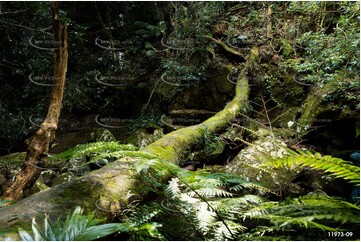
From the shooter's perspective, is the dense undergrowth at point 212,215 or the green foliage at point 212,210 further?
the green foliage at point 212,210

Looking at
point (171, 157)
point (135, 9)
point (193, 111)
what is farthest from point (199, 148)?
point (135, 9)

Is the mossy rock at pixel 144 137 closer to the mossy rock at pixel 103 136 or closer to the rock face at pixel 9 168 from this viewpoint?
the mossy rock at pixel 103 136

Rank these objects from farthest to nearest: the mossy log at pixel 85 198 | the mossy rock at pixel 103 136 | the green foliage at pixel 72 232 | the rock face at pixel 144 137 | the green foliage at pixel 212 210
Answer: the rock face at pixel 144 137, the mossy rock at pixel 103 136, the mossy log at pixel 85 198, the green foliage at pixel 212 210, the green foliage at pixel 72 232

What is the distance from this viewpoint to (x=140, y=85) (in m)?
8.74

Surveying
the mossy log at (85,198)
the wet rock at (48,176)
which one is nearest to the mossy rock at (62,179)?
the wet rock at (48,176)

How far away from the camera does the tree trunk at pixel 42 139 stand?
3.63 m

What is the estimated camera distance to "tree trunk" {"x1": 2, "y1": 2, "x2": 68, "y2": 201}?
3.63 m

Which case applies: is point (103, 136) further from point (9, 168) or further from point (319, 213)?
point (319, 213)

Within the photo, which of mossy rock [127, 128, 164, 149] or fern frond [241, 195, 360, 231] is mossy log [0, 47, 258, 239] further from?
mossy rock [127, 128, 164, 149]

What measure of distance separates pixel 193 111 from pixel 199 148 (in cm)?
269

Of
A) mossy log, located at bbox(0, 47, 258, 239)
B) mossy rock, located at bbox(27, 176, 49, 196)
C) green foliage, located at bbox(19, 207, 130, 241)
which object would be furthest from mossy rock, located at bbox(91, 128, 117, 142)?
green foliage, located at bbox(19, 207, 130, 241)

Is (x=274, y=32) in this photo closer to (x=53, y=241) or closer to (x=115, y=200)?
(x=115, y=200)

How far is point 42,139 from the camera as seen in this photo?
3.71 m

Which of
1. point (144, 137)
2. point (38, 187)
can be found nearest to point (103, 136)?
point (144, 137)
